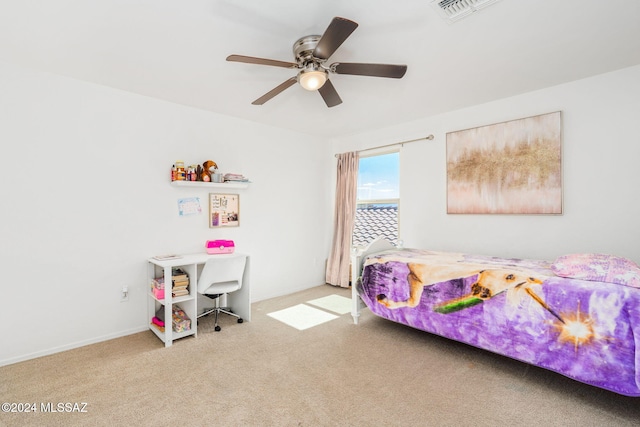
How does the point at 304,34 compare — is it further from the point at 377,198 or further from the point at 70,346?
the point at 70,346

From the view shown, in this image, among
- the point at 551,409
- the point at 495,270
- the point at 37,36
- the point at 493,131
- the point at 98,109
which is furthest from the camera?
the point at 493,131

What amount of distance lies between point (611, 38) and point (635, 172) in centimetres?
119

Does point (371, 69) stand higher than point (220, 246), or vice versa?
point (371, 69)

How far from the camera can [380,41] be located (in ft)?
7.07

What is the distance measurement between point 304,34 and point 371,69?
20.5 inches

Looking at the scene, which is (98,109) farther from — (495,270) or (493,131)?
(493,131)

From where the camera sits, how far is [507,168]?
3.22 metres

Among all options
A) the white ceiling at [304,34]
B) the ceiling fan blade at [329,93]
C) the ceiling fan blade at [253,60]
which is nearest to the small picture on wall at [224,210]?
the white ceiling at [304,34]

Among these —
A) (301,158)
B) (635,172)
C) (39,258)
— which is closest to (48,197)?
(39,258)

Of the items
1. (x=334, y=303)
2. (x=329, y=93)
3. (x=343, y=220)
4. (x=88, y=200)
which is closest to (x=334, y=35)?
(x=329, y=93)

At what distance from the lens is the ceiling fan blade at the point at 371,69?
6.72 ft

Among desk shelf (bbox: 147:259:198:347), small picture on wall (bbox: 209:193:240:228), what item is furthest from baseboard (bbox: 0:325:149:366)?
small picture on wall (bbox: 209:193:240:228)

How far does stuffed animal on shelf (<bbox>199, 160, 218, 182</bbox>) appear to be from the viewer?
346 centimetres

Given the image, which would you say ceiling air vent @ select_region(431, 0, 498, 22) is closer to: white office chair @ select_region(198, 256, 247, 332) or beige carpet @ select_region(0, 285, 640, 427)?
beige carpet @ select_region(0, 285, 640, 427)
